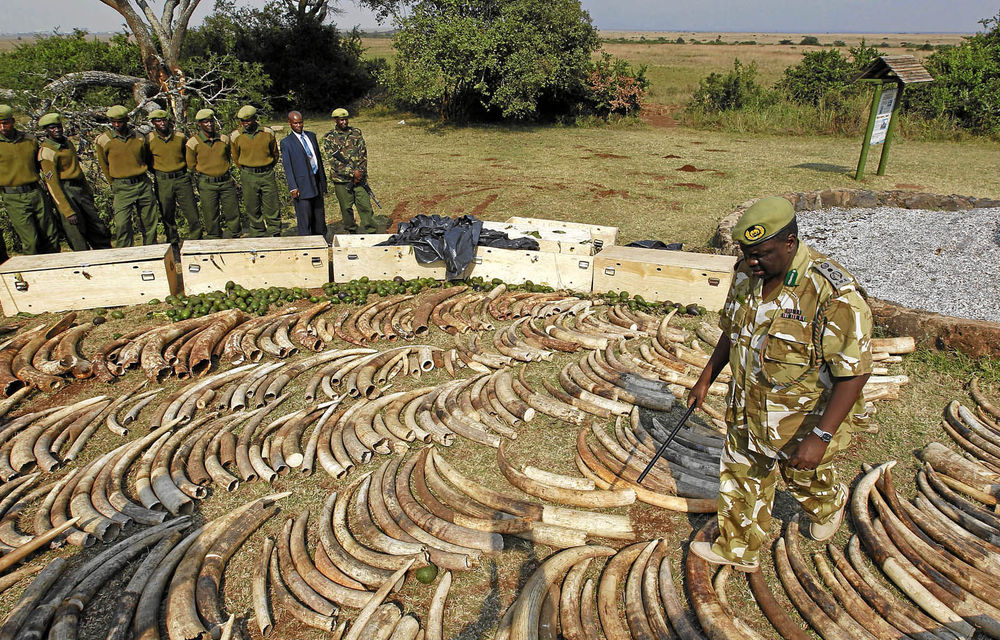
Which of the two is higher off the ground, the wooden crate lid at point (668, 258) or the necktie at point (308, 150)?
the necktie at point (308, 150)

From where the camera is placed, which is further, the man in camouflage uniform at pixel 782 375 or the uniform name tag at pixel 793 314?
the uniform name tag at pixel 793 314

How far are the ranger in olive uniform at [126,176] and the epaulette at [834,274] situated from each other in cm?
1038

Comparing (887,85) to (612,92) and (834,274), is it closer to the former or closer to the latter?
(612,92)

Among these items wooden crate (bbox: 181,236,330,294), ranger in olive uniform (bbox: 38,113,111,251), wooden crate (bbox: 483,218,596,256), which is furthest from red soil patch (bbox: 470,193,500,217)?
ranger in olive uniform (bbox: 38,113,111,251)

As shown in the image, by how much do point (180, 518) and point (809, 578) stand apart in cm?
482

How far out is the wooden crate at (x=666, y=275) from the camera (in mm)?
8180

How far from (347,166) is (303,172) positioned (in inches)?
33.8

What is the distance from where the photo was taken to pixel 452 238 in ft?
29.8

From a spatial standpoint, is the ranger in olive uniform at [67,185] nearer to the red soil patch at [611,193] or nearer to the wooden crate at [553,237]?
the wooden crate at [553,237]

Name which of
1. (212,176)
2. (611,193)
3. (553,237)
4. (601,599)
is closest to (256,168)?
(212,176)

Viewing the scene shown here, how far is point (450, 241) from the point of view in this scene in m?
9.03

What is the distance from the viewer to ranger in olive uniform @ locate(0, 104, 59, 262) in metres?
8.76

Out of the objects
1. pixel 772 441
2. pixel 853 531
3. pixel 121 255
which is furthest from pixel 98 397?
pixel 853 531

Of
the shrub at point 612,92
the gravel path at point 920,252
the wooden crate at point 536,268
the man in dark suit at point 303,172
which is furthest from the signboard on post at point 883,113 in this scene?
the man in dark suit at point 303,172
